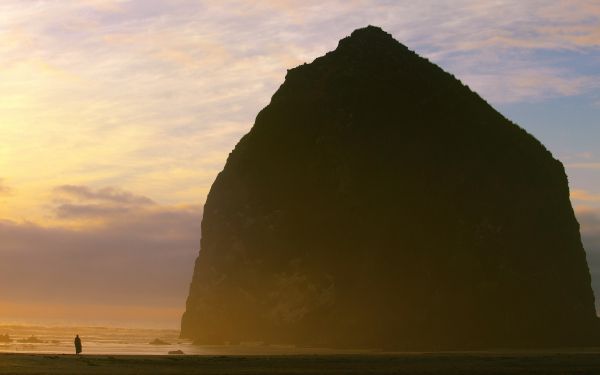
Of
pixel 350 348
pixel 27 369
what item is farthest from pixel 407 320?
pixel 27 369

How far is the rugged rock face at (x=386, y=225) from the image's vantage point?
341 feet

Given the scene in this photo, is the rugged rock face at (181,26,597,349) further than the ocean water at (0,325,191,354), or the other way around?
the rugged rock face at (181,26,597,349)

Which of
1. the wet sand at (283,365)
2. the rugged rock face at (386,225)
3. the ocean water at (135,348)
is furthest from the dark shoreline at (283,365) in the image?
the rugged rock face at (386,225)

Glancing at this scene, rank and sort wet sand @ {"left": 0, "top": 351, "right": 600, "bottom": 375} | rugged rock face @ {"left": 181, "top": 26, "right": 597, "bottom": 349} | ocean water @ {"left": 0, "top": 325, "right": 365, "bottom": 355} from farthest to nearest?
rugged rock face @ {"left": 181, "top": 26, "right": 597, "bottom": 349} → ocean water @ {"left": 0, "top": 325, "right": 365, "bottom": 355} → wet sand @ {"left": 0, "top": 351, "right": 600, "bottom": 375}

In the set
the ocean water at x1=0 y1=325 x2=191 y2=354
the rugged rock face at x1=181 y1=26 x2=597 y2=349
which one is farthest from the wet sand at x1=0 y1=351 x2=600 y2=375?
the rugged rock face at x1=181 y1=26 x2=597 y2=349

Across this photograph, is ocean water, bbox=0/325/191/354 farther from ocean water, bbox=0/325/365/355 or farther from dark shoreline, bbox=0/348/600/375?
dark shoreline, bbox=0/348/600/375

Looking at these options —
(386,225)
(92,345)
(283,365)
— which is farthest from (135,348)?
(283,365)

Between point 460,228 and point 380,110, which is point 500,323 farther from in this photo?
point 380,110

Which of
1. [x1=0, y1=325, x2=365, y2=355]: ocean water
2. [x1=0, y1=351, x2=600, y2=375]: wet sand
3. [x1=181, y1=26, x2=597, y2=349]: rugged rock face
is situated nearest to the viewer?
[x1=0, y1=351, x2=600, y2=375]: wet sand

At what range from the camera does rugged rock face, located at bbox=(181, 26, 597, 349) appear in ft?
341

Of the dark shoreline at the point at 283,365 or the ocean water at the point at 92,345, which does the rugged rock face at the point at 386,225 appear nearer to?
the ocean water at the point at 92,345

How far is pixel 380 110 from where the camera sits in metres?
118

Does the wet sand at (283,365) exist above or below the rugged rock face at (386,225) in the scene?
below

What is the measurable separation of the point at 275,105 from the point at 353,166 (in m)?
17.9
